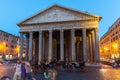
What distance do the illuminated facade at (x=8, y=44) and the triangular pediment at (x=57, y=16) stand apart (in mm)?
29793

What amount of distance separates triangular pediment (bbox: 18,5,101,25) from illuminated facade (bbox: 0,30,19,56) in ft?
97.7

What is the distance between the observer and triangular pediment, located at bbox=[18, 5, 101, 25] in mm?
32844

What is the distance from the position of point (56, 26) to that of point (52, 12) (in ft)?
11.3

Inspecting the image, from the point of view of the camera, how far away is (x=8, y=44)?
7075cm

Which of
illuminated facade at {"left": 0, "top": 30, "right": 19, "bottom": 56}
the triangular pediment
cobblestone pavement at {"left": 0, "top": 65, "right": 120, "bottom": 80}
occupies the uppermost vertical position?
the triangular pediment

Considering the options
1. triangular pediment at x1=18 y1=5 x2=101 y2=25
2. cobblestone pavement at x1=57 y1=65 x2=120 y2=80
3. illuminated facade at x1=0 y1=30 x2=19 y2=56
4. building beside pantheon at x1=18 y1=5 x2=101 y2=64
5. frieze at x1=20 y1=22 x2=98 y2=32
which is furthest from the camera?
illuminated facade at x1=0 y1=30 x2=19 y2=56

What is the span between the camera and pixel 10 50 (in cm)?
7294

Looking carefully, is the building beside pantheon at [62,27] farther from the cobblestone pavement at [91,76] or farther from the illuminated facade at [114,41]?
the illuminated facade at [114,41]

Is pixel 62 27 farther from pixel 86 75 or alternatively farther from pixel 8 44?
pixel 8 44

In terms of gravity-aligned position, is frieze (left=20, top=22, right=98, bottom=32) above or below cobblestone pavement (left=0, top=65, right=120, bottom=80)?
above

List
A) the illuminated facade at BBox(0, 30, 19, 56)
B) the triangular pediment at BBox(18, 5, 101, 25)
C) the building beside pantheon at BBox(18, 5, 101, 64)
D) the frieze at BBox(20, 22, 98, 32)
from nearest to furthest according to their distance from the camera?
the building beside pantheon at BBox(18, 5, 101, 64)
the frieze at BBox(20, 22, 98, 32)
the triangular pediment at BBox(18, 5, 101, 25)
the illuminated facade at BBox(0, 30, 19, 56)

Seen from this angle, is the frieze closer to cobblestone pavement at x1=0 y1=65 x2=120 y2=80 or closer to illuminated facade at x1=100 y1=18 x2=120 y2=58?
cobblestone pavement at x1=0 y1=65 x2=120 y2=80

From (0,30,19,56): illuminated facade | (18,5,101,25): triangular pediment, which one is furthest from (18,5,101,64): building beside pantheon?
(0,30,19,56): illuminated facade

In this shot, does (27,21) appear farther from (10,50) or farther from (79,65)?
(10,50)
